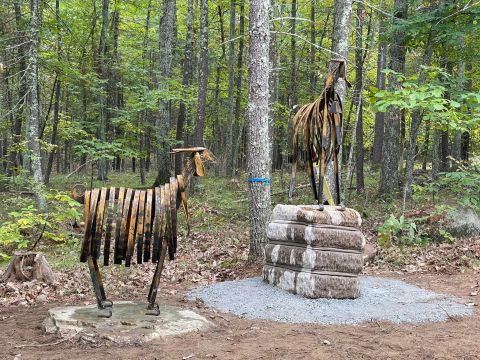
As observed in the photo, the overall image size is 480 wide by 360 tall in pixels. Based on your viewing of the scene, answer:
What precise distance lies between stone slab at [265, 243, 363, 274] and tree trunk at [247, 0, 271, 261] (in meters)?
1.89

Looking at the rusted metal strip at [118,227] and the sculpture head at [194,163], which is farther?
the sculpture head at [194,163]

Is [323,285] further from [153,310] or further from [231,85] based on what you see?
[231,85]

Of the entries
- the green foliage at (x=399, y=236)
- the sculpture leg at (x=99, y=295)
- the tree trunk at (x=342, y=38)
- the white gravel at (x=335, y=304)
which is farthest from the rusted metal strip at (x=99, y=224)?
the green foliage at (x=399, y=236)

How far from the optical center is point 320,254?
6.77 meters

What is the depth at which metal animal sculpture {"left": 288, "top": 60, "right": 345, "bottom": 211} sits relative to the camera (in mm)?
7250

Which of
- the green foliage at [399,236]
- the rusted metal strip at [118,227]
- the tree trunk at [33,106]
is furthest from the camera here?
the tree trunk at [33,106]

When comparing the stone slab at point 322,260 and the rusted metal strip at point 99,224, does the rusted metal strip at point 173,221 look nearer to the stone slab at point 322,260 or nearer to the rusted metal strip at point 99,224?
the rusted metal strip at point 99,224

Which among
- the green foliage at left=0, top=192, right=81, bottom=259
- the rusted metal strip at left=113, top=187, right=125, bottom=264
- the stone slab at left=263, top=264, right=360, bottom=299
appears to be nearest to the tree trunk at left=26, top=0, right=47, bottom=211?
the green foliage at left=0, top=192, right=81, bottom=259

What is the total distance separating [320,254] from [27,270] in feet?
17.1

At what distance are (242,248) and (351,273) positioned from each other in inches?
176

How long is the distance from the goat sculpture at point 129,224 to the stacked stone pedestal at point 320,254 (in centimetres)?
220

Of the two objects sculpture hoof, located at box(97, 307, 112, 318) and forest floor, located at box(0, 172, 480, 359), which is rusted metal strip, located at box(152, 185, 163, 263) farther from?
forest floor, located at box(0, 172, 480, 359)

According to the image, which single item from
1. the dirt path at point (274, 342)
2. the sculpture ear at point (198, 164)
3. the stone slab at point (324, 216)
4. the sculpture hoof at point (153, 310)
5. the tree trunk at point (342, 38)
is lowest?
the dirt path at point (274, 342)

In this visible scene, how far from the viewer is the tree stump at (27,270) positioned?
802 cm
